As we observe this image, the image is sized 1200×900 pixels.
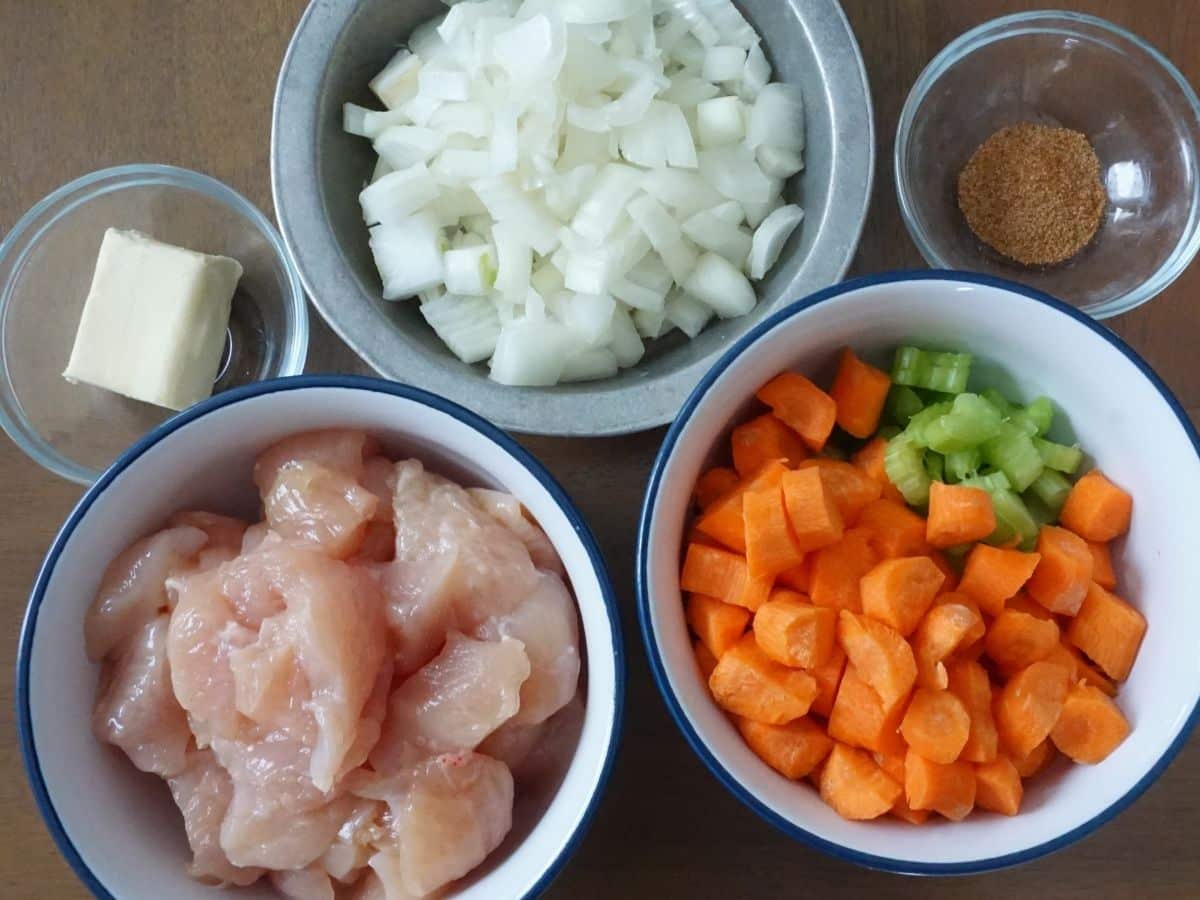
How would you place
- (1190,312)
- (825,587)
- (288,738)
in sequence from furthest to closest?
1. (1190,312)
2. (825,587)
3. (288,738)

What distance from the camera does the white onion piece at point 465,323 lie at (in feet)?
4.29

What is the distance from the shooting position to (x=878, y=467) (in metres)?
1.14

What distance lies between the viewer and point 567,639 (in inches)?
39.9

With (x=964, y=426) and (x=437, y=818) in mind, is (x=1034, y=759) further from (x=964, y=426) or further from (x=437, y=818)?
(x=437, y=818)

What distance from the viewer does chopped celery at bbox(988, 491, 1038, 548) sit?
111 cm

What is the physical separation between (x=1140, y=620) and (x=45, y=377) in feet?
4.52

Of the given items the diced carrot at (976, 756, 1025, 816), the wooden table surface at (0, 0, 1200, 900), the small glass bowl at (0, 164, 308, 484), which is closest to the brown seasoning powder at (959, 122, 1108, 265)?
the wooden table surface at (0, 0, 1200, 900)

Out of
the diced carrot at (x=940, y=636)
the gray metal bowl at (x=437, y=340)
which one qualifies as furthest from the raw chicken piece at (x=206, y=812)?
the diced carrot at (x=940, y=636)

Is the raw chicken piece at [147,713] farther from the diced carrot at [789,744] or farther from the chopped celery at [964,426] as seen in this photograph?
the chopped celery at [964,426]

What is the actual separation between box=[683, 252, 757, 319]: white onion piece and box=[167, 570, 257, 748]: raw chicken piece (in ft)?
2.21

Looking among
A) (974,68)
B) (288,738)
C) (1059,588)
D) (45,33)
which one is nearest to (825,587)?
(1059,588)

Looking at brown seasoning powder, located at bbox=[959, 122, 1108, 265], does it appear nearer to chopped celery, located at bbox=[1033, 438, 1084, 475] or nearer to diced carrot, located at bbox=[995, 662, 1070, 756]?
chopped celery, located at bbox=[1033, 438, 1084, 475]

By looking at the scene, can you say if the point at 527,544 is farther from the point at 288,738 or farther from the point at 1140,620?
the point at 1140,620

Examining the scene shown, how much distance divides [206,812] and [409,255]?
0.67 metres
